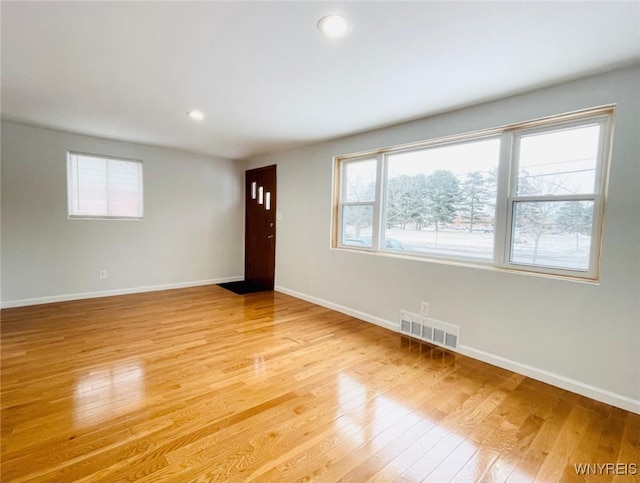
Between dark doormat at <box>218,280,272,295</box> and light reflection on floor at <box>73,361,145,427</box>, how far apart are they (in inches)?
103

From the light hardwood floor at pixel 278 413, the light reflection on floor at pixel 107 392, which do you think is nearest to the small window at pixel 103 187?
the light hardwood floor at pixel 278 413

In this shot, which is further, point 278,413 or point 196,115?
point 196,115

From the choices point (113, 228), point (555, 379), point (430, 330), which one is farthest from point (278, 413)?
point (113, 228)

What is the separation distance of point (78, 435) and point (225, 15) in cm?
248

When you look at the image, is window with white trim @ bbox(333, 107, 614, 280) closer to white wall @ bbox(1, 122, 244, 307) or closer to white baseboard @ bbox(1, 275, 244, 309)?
white wall @ bbox(1, 122, 244, 307)

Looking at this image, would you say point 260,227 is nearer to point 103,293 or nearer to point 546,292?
point 103,293

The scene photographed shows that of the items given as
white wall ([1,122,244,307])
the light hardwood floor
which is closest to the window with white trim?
the light hardwood floor

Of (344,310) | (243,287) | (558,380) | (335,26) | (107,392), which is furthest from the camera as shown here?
(243,287)

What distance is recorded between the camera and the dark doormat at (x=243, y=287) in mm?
5102

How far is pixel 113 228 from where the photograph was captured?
4.50 metres

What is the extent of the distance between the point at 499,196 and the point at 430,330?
4.83 ft

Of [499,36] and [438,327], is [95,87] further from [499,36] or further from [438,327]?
[438,327]

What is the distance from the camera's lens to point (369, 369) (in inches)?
99.3

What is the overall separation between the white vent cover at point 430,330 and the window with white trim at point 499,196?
0.67 m
